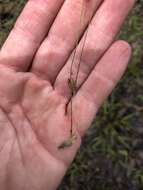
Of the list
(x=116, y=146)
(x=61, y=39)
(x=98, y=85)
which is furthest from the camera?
(x=116, y=146)

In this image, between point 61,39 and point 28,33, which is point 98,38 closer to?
point 61,39

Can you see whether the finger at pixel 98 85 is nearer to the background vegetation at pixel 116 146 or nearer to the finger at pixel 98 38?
the finger at pixel 98 38

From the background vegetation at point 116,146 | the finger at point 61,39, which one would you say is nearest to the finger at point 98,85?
the finger at point 61,39

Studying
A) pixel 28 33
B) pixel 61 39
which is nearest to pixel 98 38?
pixel 61 39

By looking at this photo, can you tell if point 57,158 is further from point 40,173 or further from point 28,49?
point 28,49

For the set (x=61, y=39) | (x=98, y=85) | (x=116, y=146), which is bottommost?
(x=116, y=146)

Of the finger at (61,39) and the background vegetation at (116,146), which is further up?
the finger at (61,39)
